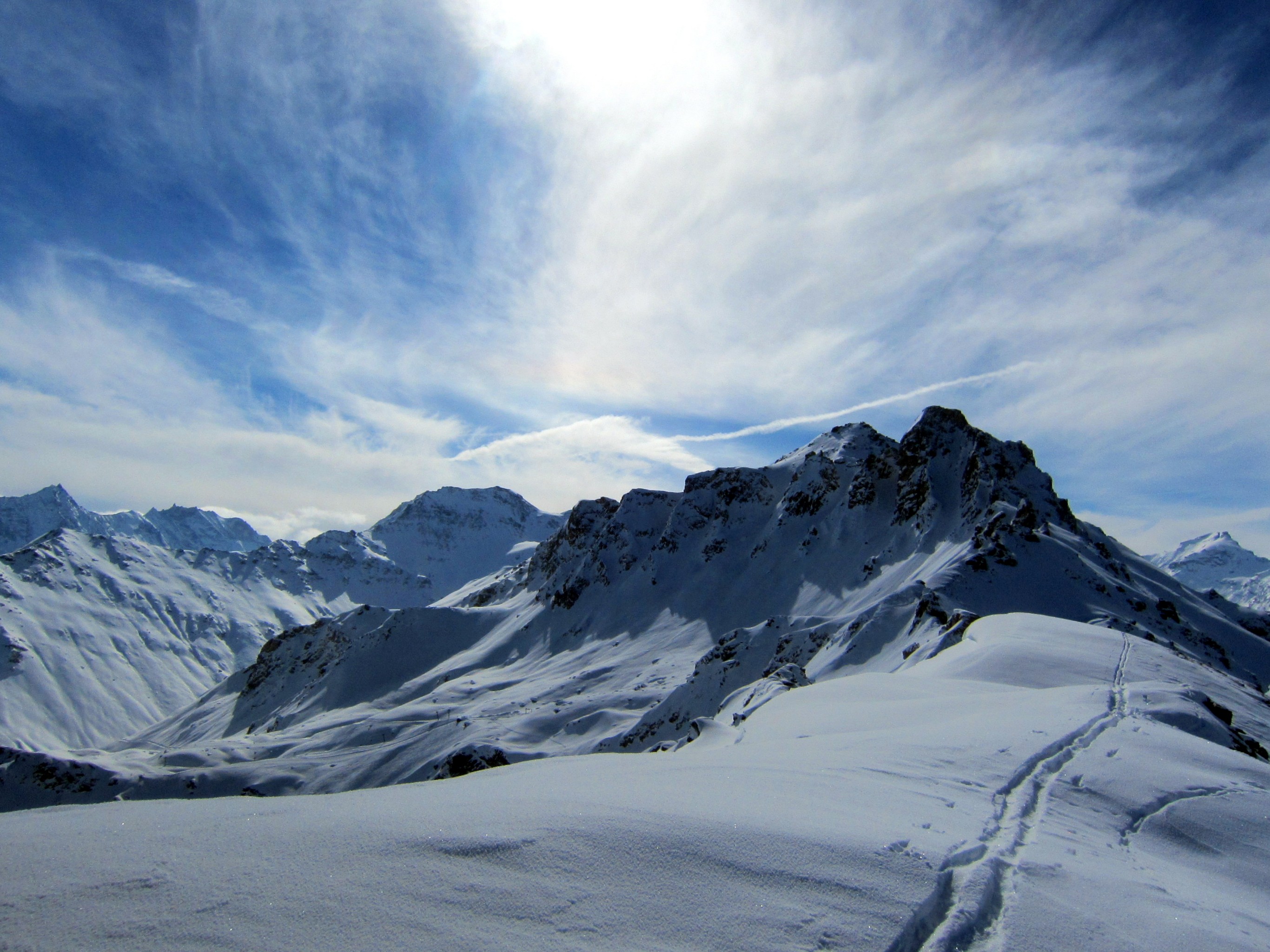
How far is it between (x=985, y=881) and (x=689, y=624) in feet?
342

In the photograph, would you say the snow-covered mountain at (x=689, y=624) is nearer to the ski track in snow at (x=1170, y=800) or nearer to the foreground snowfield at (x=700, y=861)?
the foreground snowfield at (x=700, y=861)

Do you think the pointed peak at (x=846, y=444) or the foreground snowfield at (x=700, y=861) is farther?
the pointed peak at (x=846, y=444)

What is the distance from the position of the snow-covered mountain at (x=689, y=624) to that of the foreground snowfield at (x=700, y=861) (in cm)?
1619

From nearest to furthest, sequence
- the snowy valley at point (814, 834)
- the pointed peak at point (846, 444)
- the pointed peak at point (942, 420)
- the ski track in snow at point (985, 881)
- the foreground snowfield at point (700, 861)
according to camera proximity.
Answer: the foreground snowfield at point (700, 861), the snowy valley at point (814, 834), the ski track in snow at point (985, 881), the pointed peak at point (942, 420), the pointed peak at point (846, 444)

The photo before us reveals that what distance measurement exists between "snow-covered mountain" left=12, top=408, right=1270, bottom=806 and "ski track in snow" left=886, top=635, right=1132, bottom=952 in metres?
16.5

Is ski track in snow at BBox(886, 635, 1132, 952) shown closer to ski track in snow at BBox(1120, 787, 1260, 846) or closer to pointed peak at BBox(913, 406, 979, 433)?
ski track in snow at BBox(1120, 787, 1260, 846)

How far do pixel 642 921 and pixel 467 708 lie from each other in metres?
96.4

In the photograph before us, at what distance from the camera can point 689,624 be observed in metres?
109

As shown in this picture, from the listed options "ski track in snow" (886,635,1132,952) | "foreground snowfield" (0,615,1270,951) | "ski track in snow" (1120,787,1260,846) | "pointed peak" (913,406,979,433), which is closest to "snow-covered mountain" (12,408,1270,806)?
"pointed peak" (913,406,979,433)

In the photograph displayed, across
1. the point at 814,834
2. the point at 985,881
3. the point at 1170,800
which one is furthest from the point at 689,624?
A: the point at 985,881

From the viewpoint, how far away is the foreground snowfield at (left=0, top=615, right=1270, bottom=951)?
213 inches

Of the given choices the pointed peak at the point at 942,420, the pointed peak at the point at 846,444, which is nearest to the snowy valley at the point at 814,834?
the pointed peak at the point at 942,420

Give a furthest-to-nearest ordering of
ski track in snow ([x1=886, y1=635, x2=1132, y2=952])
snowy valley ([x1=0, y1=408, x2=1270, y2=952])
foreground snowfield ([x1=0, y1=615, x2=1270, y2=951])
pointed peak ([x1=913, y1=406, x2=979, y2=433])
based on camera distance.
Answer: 1. pointed peak ([x1=913, y1=406, x2=979, y2=433])
2. ski track in snow ([x1=886, y1=635, x2=1132, y2=952])
3. snowy valley ([x1=0, y1=408, x2=1270, y2=952])
4. foreground snowfield ([x1=0, y1=615, x2=1270, y2=951])

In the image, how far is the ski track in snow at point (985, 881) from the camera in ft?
19.0
